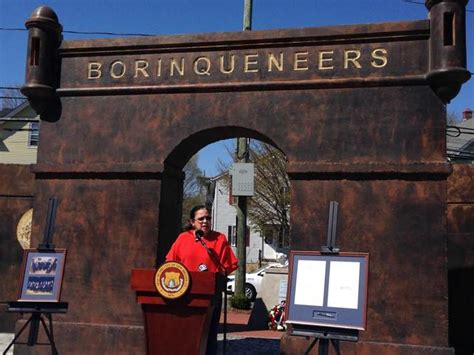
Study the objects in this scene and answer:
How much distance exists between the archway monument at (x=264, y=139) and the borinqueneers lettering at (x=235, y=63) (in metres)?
0.01

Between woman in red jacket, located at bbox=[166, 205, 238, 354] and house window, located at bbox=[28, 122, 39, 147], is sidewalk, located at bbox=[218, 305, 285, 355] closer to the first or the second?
woman in red jacket, located at bbox=[166, 205, 238, 354]

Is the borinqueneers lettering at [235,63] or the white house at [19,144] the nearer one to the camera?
the borinqueneers lettering at [235,63]

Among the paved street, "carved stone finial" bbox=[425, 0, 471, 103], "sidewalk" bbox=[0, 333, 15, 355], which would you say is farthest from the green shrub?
"carved stone finial" bbox=[425, 0, 471, 103]

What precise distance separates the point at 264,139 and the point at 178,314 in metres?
2.86

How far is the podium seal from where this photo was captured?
17.3 feet

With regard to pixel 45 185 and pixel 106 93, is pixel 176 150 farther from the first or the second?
pixel 45 185

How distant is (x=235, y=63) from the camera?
7.38m

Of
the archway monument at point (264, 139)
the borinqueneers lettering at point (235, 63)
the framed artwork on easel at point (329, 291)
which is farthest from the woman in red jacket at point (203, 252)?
the borinqueneers lettering at point (235, 63)

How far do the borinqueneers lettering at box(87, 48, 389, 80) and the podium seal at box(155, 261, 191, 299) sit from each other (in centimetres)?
300

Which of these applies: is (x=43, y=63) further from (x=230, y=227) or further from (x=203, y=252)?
(x=230, y=227)

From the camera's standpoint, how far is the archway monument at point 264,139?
21.6ft

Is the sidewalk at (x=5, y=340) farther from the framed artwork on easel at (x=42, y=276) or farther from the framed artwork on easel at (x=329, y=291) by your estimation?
the framed artwork on easel at (x=329, y=291)

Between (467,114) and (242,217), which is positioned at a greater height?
(467,114)

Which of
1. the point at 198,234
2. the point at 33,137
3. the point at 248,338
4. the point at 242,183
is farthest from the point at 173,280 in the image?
the point at 33,137
